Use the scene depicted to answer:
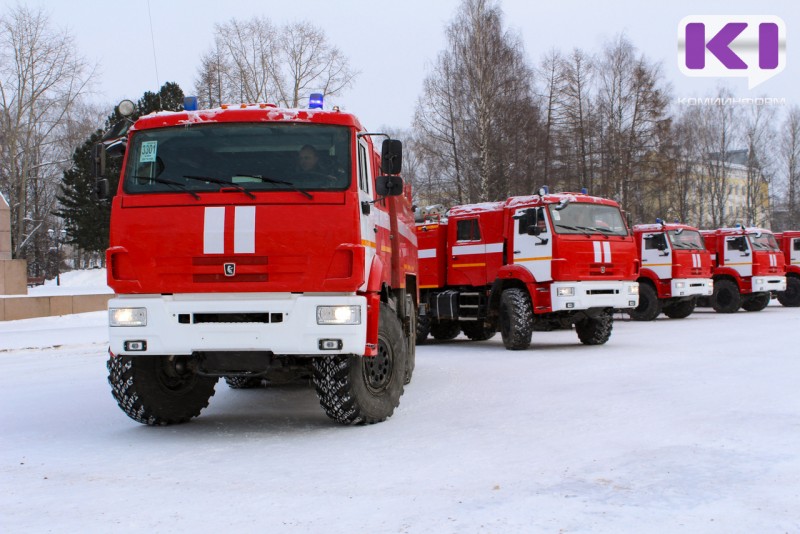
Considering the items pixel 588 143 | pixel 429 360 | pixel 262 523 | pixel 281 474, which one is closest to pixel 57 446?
pixel 281 474

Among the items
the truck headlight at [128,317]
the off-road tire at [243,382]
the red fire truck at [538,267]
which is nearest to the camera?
the truck headlight at [128,317]

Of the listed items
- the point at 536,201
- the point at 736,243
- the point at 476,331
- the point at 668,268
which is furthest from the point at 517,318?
the point at 736,243

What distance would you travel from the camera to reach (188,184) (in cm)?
678

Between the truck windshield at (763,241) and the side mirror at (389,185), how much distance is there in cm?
2116

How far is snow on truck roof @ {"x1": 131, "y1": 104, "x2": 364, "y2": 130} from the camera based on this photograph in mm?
6992

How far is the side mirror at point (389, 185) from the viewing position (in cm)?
716

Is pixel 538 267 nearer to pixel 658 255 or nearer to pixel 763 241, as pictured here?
pixel 658 255

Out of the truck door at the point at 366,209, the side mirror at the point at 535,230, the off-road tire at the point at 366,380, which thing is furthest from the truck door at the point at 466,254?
the truck door at the point at 366,209

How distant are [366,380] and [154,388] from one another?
1859 millimetres

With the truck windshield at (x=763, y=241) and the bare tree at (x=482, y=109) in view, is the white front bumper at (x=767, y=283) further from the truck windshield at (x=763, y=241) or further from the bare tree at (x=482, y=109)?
the bare tree at (x=482, y=109)

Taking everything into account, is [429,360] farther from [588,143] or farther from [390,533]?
[588,143]

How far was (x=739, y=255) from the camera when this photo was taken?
25406mm

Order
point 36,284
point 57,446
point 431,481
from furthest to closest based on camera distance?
point 36,284
point 57,446
point 431,481

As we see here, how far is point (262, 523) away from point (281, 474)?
1.14 m
